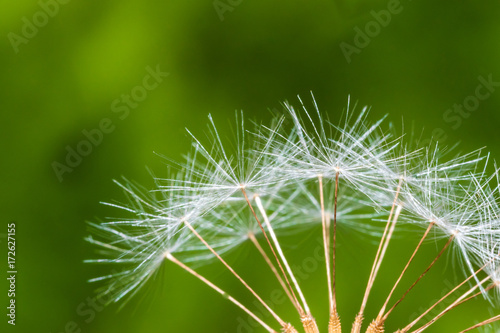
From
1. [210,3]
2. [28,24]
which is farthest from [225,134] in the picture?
[28,24]

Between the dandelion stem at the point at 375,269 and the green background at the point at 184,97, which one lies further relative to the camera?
the green background at the point at 184,97

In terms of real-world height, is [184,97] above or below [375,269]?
above

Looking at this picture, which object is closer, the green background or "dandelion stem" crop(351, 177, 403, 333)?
"dandelion stem" crop(351, 177, 403, 333)

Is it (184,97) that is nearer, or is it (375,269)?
(375,269)

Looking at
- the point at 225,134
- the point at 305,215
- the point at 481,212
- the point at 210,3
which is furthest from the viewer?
the point at 210,3

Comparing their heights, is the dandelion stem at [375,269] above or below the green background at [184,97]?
below

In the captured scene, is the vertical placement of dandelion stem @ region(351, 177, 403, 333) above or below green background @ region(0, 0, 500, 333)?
below

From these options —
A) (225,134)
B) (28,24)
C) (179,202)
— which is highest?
(28,24)

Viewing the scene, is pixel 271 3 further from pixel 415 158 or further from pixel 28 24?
pixel 415 158
